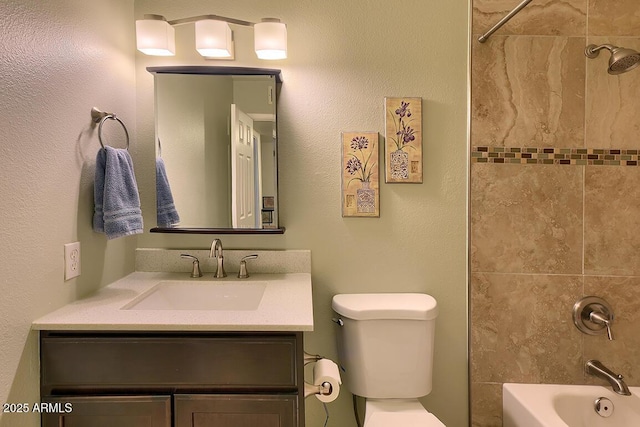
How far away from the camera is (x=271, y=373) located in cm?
119

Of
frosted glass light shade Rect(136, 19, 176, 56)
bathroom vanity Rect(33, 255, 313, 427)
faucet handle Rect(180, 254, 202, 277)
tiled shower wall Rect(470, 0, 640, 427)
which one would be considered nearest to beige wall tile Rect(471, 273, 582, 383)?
tiled shower wall Rect(470, 0, 640, 427)

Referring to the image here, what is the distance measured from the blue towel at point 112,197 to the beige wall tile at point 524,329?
1.46 meters

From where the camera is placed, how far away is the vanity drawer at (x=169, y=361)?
3.87 ft

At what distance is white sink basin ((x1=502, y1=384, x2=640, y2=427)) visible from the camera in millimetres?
1609

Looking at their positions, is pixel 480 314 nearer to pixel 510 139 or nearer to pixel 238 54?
pixel 510 139

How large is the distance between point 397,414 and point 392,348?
0.77ft

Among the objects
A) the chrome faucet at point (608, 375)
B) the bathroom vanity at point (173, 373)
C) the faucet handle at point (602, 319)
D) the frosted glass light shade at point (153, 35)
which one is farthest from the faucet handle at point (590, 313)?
the frosted glass light shade at point (153, 35)

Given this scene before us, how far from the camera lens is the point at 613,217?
1737mm

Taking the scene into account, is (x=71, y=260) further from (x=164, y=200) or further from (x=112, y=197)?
(x=164, y=200)

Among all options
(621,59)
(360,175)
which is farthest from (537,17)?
(360,175)

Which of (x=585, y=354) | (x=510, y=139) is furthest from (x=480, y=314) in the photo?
(x=510, y=139)

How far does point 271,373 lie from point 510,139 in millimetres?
1394

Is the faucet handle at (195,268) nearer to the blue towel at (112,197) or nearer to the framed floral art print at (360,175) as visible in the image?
the blue towel at (112,197)

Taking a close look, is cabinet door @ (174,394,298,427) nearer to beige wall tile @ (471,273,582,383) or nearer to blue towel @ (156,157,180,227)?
blue towel @ (156,157,180,227)
